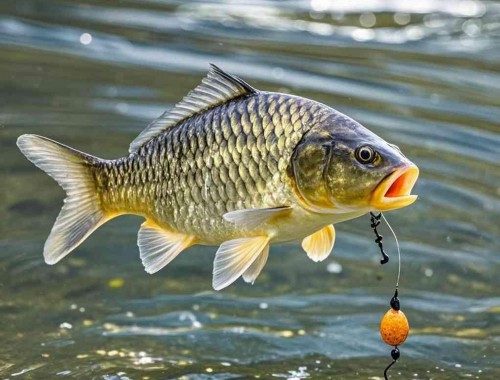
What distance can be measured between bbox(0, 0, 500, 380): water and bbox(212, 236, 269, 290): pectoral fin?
3.72 feet

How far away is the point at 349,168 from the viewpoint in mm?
3596

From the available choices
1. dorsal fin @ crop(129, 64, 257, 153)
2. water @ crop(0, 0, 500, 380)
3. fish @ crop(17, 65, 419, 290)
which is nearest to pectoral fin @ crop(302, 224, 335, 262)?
fish @ crop(17, 65, 419, 290)

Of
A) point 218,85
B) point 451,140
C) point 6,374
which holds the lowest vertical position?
point 6,374

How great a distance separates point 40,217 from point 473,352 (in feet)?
8.16

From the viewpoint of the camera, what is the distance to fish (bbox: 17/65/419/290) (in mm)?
3568

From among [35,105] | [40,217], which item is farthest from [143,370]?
[35,105]

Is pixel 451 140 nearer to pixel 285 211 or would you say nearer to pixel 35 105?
pixel 35 105

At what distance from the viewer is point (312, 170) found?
3.60m

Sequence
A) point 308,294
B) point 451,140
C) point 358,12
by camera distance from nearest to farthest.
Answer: point 308,294
point 451,140
point 358,12

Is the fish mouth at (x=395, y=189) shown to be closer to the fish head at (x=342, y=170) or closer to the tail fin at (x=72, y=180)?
the fish head at (x=342, y=170)

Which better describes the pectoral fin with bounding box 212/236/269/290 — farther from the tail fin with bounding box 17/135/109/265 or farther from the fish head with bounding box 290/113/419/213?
the tail fin with bounding box 17/135/109/265

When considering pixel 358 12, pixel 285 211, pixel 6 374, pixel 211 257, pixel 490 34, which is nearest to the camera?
pixel 285 211

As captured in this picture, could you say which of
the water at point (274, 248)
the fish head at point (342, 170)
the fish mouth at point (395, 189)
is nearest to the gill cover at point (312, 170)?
the fish head at point (342, 170)

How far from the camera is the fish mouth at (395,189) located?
11.4 ft
